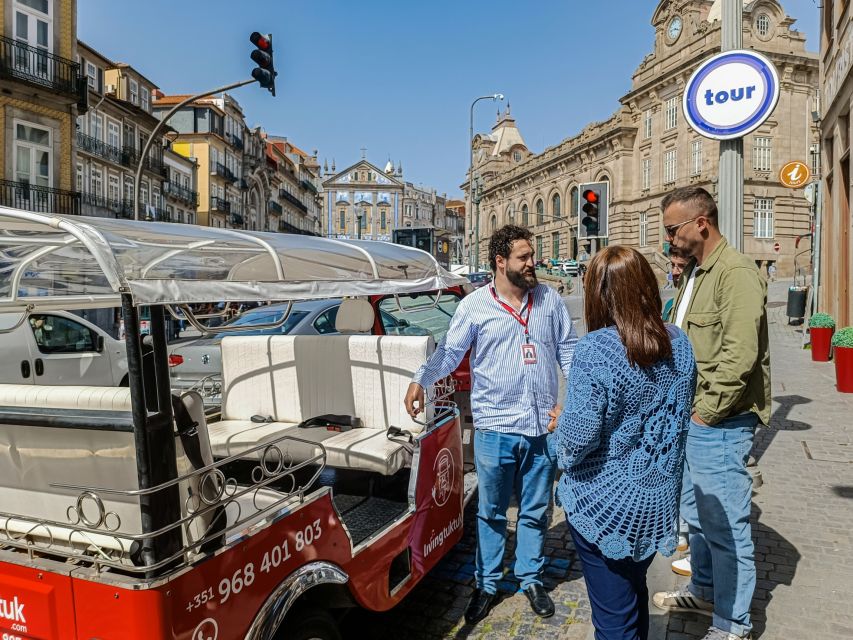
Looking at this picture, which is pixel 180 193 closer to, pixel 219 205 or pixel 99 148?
pixel 219 205

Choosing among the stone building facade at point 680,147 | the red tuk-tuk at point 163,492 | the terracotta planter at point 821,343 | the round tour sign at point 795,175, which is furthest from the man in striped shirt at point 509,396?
the stone building facade at point 680,147

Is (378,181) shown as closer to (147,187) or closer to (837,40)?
(147,187)

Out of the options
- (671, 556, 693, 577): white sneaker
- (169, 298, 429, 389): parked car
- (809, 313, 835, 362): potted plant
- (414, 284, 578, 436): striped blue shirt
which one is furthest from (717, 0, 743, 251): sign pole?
(809, 313, 835, 362): potted plant

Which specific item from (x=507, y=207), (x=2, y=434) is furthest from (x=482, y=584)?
(x=507, y=207)

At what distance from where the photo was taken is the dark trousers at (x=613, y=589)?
2646 mm

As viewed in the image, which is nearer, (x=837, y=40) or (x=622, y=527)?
(x=622, y=527)

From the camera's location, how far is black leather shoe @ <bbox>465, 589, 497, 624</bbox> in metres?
3.80

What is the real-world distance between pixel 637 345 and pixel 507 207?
9293 centimetres

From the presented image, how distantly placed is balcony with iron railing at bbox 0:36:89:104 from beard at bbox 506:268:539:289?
2367 centimetres

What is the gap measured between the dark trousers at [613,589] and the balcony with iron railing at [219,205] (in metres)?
51.3

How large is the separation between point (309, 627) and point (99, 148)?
118 feet

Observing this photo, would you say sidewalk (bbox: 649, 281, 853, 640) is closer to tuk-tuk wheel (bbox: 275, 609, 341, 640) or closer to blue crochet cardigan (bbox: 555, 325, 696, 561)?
blue crochet cardigan (bbox: 555, 325, 696, 561)

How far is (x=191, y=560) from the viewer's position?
229cm

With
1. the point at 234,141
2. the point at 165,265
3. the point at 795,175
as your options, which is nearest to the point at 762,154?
the point at 795,175
